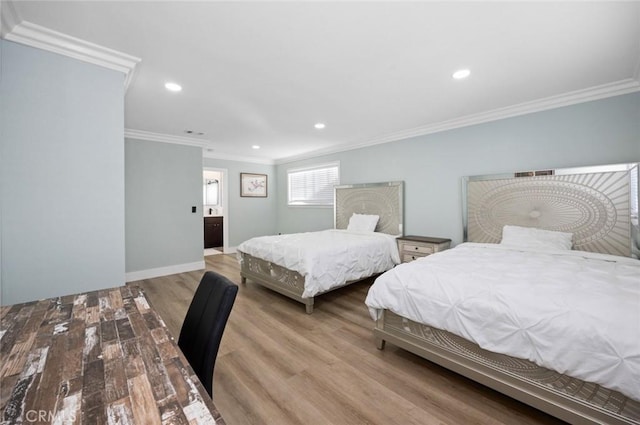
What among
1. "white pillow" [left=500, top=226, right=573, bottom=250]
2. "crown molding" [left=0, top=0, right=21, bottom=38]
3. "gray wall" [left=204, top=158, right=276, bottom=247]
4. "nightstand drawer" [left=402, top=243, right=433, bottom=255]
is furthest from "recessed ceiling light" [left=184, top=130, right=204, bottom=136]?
"white pillow" [left=500, top=226, right=573, bottom=250]

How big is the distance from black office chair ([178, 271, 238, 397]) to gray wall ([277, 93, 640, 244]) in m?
3.59

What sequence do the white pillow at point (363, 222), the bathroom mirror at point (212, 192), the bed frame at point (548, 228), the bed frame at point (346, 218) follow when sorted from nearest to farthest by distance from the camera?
the bed frame at point (548, 228), the bed frame at point (346, 218), the white pillow at point (363, 222), the bathroom mirror at point (212, 192)

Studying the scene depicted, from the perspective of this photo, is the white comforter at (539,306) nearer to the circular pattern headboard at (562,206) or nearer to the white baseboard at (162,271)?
the circular pattern headboard at (562,206)

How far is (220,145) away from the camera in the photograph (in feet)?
17.7

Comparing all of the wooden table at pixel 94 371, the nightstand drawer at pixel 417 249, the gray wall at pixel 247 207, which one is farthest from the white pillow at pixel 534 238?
the gray wall at pixel 247 207

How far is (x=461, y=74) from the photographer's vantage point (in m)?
2.45

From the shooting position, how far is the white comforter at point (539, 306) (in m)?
1.27

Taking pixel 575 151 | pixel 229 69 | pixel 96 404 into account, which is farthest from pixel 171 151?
pixel 575 151

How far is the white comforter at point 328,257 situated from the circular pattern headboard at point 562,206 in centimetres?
128

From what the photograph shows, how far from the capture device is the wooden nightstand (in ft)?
11.8

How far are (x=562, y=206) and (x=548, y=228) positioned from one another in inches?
11.3

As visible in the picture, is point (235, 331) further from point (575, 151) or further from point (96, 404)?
point (575, 151)

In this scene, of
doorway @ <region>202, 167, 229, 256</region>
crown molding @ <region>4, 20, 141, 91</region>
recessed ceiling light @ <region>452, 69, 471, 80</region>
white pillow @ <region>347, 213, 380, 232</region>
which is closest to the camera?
crown molding @ <region>4, 20, 141, 91</region>

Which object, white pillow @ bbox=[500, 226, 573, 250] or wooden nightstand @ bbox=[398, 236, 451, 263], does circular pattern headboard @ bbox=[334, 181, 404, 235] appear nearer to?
wooden nightstand @ bbox=[398, 236, 451, 263]
